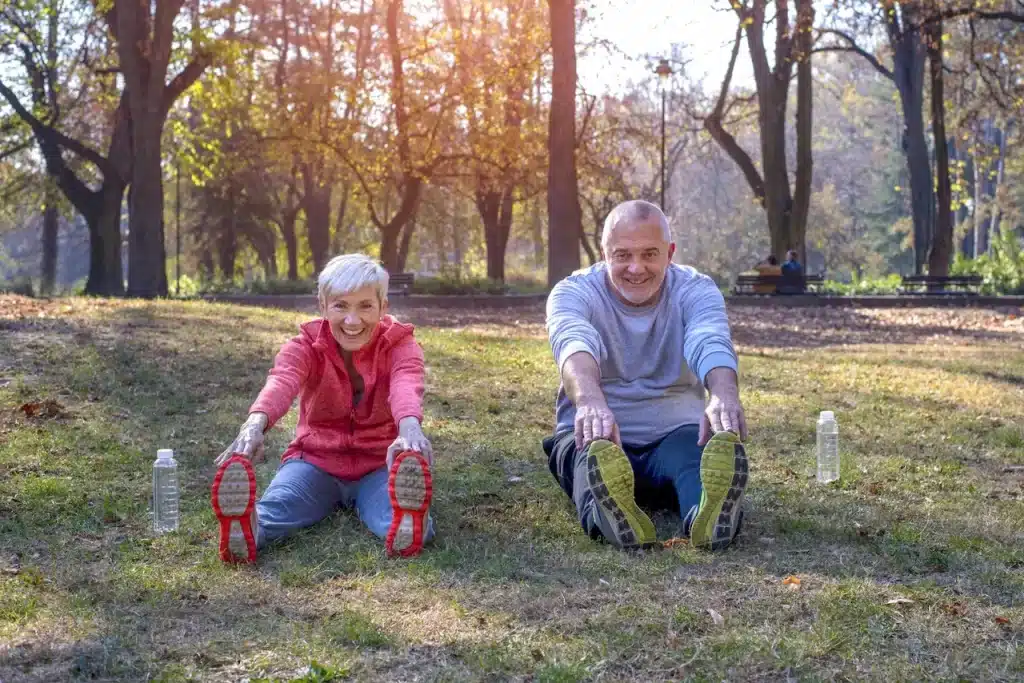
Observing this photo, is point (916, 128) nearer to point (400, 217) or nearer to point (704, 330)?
point (400, 217)

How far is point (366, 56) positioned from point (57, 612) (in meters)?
31.0

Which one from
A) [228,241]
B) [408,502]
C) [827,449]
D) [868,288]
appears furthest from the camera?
[228,241]

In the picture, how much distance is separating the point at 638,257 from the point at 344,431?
5.03 ft

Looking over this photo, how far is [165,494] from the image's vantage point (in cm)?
538

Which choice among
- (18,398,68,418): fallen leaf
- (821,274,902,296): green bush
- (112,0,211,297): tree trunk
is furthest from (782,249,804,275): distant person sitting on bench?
(18,398,68,418): fallen leaf

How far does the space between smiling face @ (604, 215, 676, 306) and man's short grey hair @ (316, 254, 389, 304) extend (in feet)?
3.35

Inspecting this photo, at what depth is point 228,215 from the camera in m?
44.8

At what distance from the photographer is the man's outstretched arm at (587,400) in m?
4.66

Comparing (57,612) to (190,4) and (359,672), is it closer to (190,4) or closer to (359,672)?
(359,672)

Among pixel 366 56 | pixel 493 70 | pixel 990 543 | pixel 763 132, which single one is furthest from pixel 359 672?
pixel 366 56

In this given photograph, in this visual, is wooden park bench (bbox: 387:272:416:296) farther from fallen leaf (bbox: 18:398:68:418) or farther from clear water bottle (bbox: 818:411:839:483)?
Result: clear water bottle (bbox: 818:411:839:483)

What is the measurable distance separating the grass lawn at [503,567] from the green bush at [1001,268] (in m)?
18.6

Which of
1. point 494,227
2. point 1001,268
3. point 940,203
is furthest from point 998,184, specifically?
point 1001,268

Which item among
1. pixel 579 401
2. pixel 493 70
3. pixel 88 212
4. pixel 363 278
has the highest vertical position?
pixel 493 70
